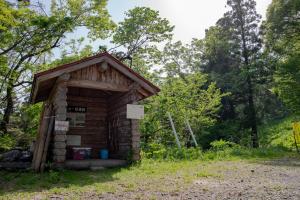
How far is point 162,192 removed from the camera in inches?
251

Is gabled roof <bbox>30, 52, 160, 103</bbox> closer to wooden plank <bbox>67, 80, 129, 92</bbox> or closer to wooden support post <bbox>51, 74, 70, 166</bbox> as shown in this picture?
wooden support post <bbox>51, 74, 70, 166</bbox>

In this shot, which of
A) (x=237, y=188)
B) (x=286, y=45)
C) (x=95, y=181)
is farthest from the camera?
(x=286, y=45)

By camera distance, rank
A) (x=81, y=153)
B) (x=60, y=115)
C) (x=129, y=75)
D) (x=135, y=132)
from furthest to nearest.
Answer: (x=81, y=153) → (x=129, y=75) → (x=135, y=132) → (x=60, y=115)

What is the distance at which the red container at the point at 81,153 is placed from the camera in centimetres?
1191

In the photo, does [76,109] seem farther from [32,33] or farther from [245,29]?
→ [245,29]

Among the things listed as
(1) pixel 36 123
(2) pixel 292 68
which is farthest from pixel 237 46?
(1) pixel 36 123

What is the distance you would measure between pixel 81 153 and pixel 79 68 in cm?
380

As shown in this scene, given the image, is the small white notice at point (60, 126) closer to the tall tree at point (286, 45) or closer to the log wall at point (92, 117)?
the log wall at point (92, 117)

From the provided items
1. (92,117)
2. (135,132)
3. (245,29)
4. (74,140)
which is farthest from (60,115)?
(245,29)

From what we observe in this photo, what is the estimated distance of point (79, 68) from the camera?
10.5 meters

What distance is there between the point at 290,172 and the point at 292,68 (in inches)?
505

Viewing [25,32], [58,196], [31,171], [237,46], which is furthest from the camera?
[237,46]

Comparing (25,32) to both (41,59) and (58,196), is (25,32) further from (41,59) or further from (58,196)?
(58,196)

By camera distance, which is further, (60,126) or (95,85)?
(95,85)
